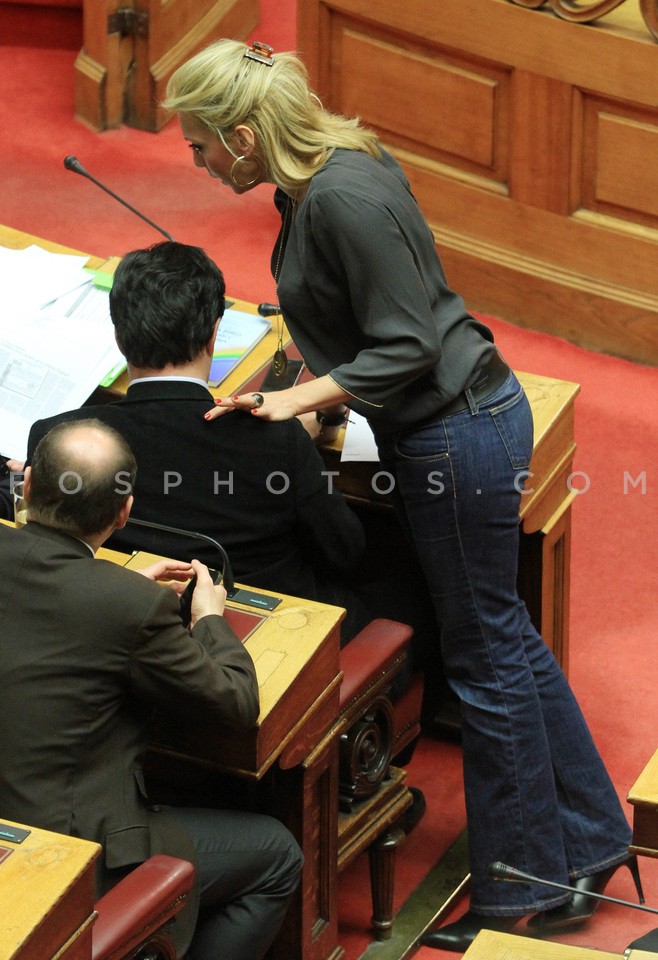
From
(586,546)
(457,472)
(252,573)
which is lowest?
(586,546)

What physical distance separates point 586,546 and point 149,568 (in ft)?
5.27

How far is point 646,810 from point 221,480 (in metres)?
0.85

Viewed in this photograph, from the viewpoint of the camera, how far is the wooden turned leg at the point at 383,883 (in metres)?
2.56

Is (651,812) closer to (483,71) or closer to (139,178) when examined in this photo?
(483,71)

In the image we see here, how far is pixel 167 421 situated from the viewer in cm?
236

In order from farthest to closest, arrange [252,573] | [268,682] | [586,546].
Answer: [586,546]
[252,573]
[268,682]

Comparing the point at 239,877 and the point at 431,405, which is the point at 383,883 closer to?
the point at 239,877

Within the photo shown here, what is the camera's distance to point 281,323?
9.76 feet

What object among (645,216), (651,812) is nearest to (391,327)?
(651,812)

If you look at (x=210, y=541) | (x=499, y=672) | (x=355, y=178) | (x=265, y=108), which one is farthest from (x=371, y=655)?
(x=265, y=108)

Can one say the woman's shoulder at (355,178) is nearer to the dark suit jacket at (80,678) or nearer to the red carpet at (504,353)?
the dark suit jacket at (80,678)

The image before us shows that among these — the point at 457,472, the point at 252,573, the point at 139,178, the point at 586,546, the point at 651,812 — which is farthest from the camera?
the point at 139,178

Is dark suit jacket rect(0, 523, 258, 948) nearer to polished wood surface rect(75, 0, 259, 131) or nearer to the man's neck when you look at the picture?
the man's neck

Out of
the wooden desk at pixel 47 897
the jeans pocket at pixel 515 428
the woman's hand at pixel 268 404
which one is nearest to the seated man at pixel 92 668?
the wooden desk at pixel 47 897
